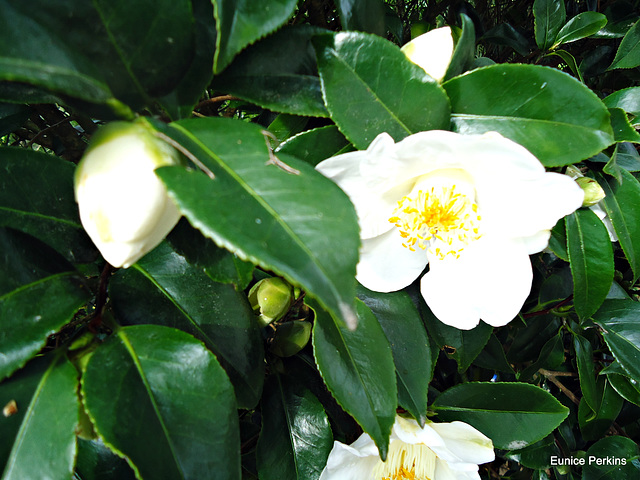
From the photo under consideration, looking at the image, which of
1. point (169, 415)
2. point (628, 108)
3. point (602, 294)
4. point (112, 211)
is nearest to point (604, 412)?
point (602, 294)

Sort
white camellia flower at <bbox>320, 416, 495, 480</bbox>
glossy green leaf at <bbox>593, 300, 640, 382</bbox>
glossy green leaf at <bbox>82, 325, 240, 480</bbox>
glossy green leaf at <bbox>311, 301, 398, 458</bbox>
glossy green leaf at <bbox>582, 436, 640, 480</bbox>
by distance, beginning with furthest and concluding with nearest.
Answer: glossy green leaf at <bbox>582, 436, 640, 480</bbox>
glossy green leaf at <bbox>593, 300, 640, 382</bbox>
white camellia flower at <bbox>320, 416, 495, 480</bbox>
glossy green leaf at <bbox>311, 301, 398, 458</bbox>
glossy green leaf at <bbox>82, 325, 240, 480</bbox>

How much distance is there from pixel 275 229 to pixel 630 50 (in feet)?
2.98

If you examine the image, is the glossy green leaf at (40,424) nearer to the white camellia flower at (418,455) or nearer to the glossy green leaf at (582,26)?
the white camellia flower at (418,455)

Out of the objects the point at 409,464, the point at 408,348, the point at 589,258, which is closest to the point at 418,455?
the point at 409,464

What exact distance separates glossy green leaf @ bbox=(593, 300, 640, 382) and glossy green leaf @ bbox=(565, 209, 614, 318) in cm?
24

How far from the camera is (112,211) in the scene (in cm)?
33

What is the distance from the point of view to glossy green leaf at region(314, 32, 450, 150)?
0.45m

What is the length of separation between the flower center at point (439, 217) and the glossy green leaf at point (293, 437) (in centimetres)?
29

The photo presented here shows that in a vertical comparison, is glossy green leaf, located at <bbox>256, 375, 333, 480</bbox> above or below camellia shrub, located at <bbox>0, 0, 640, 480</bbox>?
below

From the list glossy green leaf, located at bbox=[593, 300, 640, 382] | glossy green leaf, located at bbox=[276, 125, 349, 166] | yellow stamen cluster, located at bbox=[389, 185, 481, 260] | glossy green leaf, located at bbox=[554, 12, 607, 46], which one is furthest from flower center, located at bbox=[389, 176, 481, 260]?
glossy green leaf, located at bbox=[554, 12, 607, 46]

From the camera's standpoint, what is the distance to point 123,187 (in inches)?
12.9

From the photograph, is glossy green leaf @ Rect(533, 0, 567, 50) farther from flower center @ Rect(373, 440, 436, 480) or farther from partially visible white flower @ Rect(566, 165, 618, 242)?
flower center @ Rect(373, 440, 436, 480)

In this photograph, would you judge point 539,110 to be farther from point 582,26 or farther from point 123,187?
point 582,26

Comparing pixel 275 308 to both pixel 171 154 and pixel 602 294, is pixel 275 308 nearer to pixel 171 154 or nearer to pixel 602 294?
pixel 171 154
